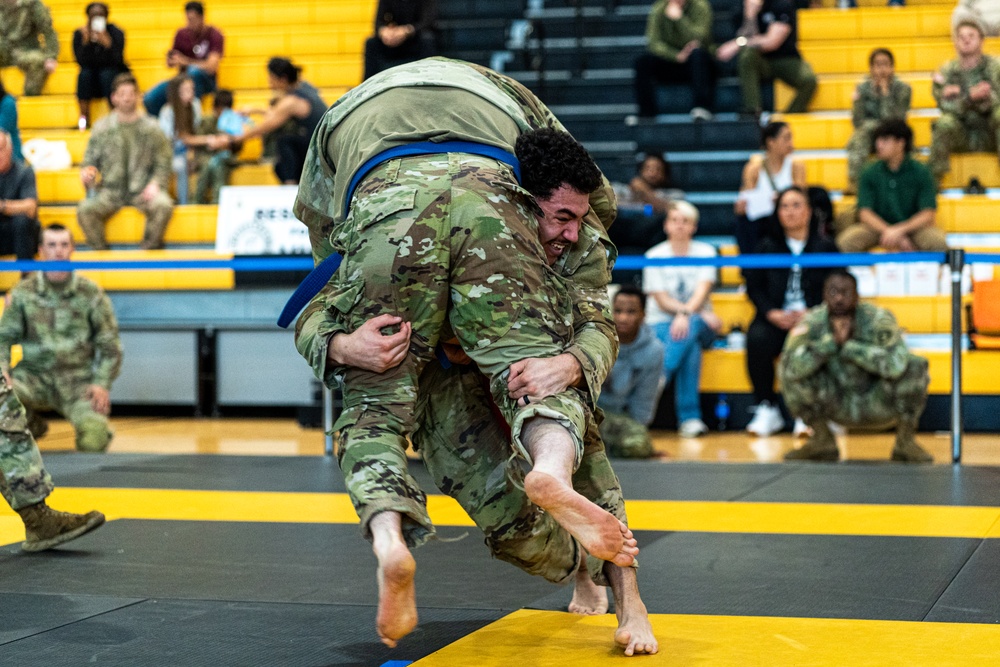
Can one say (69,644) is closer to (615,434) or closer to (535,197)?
(535,197)

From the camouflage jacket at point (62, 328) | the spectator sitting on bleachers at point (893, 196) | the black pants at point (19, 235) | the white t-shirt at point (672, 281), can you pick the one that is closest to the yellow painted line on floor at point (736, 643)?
the camouflage jacket at point (62, 328)

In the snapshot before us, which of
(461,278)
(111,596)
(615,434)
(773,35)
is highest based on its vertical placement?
(773,35)

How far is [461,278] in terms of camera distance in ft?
8.90

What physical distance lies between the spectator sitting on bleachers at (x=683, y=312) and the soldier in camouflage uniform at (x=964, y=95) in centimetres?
200

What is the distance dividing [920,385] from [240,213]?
4.75 meters

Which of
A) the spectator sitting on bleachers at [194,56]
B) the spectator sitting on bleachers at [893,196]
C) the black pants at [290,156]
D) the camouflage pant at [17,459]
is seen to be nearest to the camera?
the camouflage pant at [17,459]

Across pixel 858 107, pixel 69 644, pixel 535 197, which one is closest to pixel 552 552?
pixel 535 197

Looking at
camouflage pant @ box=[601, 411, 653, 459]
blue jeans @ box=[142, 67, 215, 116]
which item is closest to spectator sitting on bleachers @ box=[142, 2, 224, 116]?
blue jeans @ box=[142, 67, 215, 116]

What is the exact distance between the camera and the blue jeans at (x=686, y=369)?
25.5 ft

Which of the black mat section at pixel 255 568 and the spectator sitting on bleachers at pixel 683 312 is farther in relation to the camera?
the spectator sitting on bleachers at pixel 683 312

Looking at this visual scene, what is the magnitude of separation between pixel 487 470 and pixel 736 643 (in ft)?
2.13

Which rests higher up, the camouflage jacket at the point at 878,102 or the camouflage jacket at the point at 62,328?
the camouflage jacket at the point at 878,102

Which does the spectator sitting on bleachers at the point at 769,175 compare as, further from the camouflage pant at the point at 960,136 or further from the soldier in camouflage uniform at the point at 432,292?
the soldier in camouflage uniform at the point at 432,292

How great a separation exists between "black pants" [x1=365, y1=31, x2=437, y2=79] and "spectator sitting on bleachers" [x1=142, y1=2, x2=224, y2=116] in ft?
4.97
